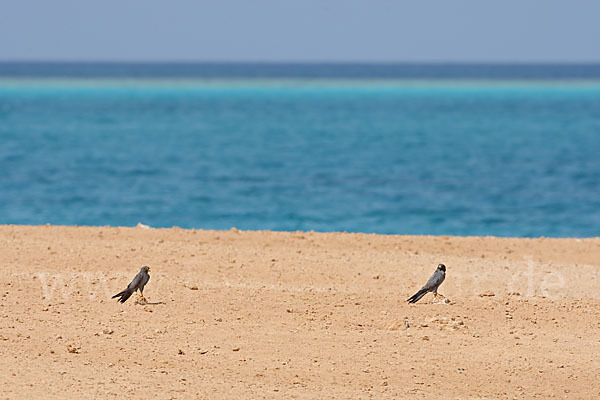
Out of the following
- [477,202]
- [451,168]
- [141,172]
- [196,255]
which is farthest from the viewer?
[451,168]

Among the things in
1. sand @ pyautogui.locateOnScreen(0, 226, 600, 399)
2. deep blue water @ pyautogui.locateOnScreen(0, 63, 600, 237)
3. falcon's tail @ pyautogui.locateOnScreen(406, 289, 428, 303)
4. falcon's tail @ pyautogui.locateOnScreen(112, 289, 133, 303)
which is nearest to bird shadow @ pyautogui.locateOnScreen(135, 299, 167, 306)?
sand @ pyautogui.locateOnScreen(0, 226, 600, 399)

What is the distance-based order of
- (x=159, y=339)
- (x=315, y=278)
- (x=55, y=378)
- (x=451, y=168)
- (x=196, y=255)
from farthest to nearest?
(x=451, y=168)
(x=196, y=255)
(x=315, y=278)
(x=159, y=339)
(x=55, y=378)

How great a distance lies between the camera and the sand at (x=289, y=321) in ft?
27.8

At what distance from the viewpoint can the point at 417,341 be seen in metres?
9.68

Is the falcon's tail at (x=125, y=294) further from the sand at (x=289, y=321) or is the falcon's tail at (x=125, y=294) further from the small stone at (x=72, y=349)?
the small stone at (x=72, y=349)

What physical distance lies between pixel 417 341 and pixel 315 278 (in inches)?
120

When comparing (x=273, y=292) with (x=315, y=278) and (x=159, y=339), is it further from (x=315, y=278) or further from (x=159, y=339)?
(x=159, y=339)

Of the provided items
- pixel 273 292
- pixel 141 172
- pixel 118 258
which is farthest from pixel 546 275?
pixel 141 172

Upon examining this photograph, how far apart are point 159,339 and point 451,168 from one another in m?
31.3

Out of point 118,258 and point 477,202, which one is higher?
point 118,258

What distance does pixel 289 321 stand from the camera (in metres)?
10.3

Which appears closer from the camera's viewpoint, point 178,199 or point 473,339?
point 473,339

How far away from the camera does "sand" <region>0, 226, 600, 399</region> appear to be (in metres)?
8.46

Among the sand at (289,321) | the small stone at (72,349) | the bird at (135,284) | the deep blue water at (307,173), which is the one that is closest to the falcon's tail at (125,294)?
the bird at (135,284)
